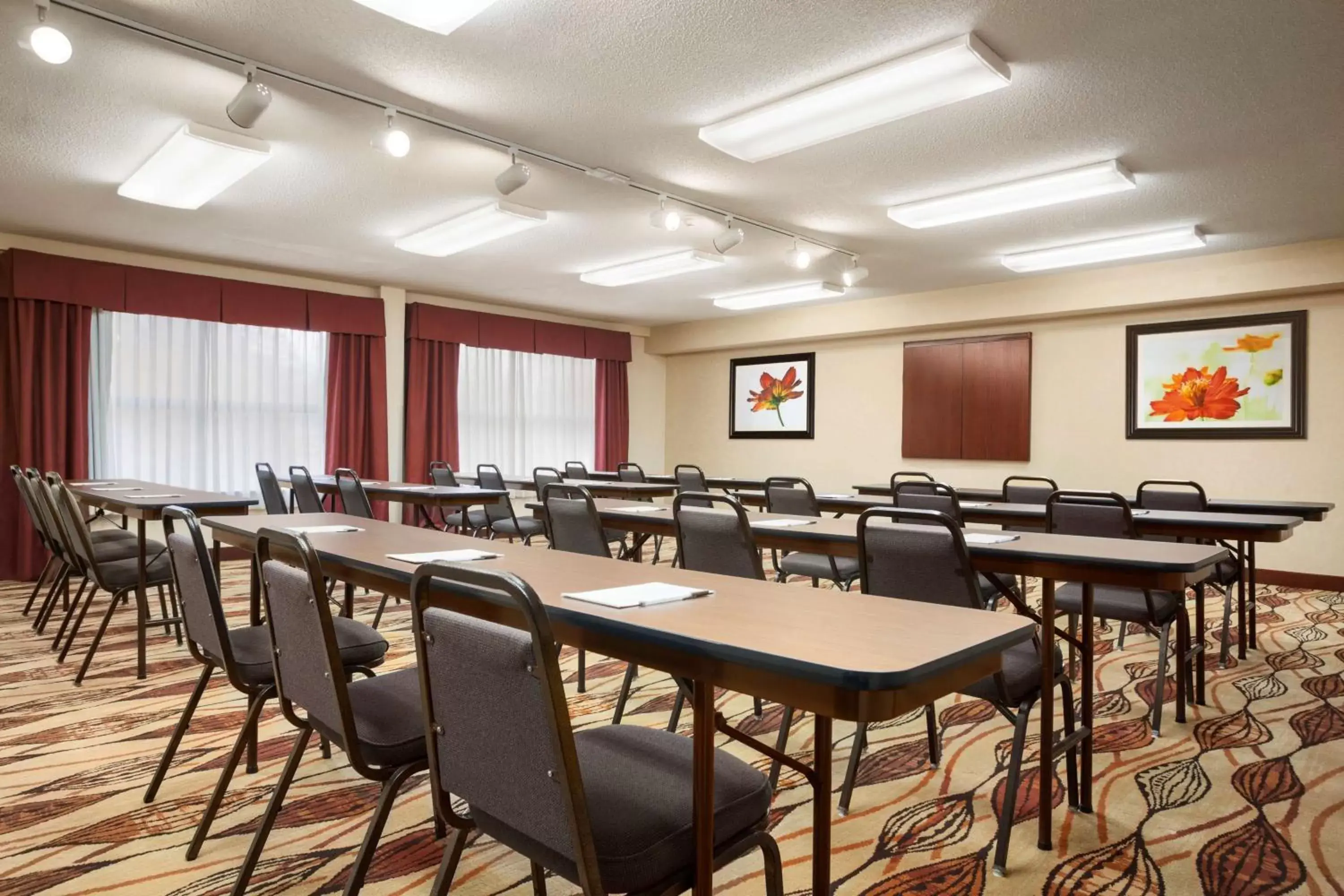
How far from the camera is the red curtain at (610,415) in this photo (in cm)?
960

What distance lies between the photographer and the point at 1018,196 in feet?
14.3

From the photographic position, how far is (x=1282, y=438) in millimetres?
5891

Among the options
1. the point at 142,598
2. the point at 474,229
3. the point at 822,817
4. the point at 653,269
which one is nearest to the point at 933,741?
the point at 822,817

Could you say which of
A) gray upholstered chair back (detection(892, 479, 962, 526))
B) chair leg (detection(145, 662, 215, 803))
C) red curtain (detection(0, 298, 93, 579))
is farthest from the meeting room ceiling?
chair leg (detection(145, 662, 215, 803))

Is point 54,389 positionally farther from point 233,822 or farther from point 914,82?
point 914,82

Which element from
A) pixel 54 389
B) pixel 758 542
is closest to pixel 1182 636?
pixel 758 542

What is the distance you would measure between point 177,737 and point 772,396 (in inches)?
302

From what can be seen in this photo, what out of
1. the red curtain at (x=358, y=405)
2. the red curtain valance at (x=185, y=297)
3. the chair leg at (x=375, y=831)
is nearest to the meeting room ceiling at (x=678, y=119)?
the red curtain valance at (x=185, y=297)

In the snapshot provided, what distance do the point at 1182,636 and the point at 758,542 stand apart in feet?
4.91

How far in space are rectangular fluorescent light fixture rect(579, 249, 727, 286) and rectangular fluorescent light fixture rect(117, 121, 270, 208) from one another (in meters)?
2.85

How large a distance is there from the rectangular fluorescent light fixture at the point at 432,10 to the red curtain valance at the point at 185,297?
16.4ft

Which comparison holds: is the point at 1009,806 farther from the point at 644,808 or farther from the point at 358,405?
the point at 358,405

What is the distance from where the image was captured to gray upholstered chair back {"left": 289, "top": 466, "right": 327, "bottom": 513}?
474cm

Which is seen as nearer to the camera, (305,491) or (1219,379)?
(305,491)
